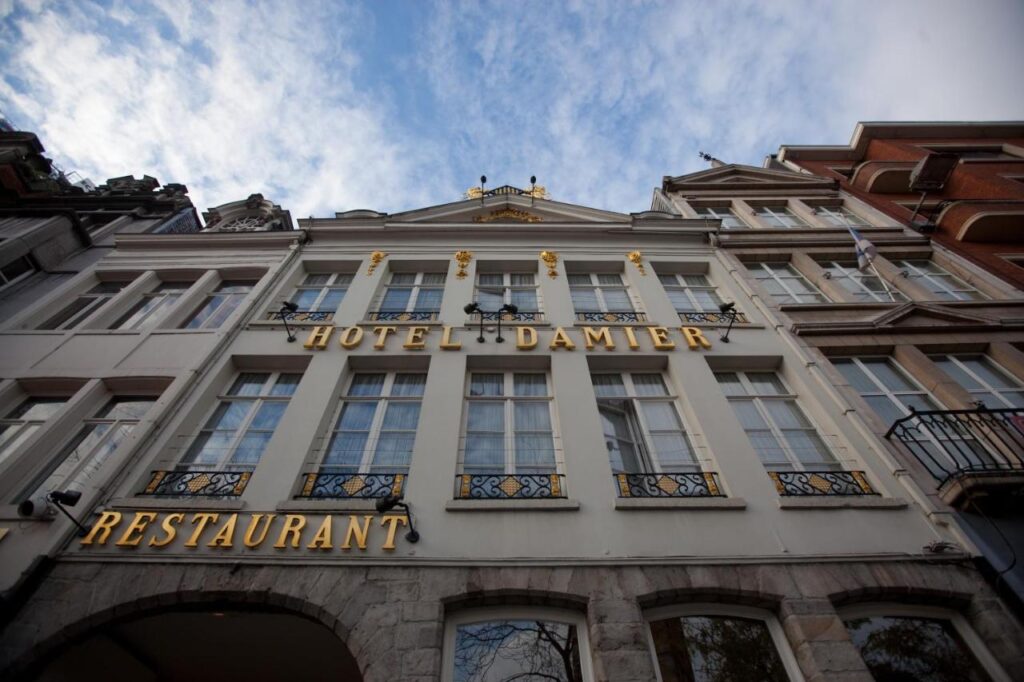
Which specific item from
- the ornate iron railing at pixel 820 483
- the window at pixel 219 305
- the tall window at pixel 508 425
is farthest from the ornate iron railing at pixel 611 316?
the window at pixel 219 305

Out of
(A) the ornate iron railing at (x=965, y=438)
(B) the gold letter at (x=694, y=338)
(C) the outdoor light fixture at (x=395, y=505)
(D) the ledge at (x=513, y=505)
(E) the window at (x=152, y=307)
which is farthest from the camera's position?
(E) the window at (x=152, y=307)

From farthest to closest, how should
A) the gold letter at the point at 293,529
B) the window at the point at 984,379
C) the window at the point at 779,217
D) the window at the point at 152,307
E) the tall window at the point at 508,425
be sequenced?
1. the window at the point at 779,217
2. the window at the point at 152,307
3. the window at the point at 984,379
4. the tall window at the point at 508,425
5. the gold letter at the point at 293,529

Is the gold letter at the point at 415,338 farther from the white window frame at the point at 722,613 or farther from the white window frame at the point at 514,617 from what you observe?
the white window frame at the point at 722,613

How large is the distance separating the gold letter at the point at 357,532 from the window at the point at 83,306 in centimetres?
874

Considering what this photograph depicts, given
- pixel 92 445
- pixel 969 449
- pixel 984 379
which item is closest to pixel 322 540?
pixel 92 445

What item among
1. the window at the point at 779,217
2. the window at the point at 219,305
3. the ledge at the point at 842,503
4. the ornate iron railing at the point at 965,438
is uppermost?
the window at the point at 779,217

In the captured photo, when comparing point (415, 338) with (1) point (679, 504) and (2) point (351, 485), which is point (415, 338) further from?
(1) point (679, 504)

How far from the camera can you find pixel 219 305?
33.9 feet

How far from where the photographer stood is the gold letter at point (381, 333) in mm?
8523

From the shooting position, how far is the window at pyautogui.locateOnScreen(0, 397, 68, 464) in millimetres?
6973

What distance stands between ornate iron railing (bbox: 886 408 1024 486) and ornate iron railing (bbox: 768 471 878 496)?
89 cm

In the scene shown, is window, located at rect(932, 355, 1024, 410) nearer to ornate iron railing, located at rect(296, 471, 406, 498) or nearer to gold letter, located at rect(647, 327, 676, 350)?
gold letter, located at rect(647, 327, 676, 350)

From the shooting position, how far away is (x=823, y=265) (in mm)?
11641

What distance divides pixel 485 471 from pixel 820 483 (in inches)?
188
